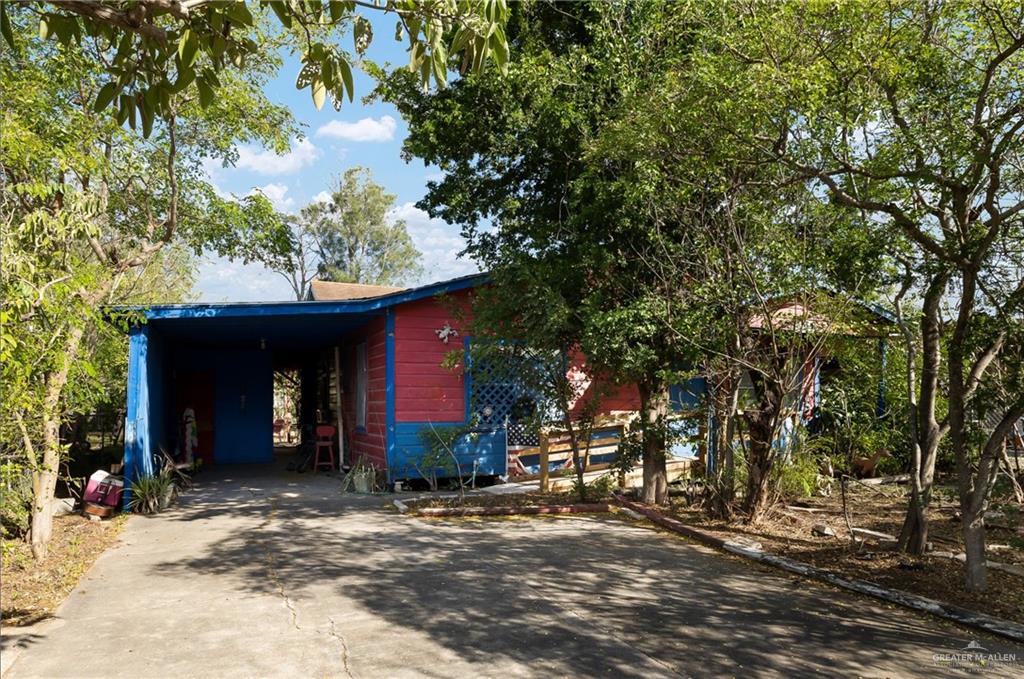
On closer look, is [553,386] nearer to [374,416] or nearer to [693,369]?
[693,369]

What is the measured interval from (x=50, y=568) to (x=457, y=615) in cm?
422

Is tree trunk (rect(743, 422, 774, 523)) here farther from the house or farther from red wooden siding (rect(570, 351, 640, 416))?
red wooden siding (rect(570, 351, 640, 416))

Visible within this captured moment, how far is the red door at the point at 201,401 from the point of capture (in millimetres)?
17422

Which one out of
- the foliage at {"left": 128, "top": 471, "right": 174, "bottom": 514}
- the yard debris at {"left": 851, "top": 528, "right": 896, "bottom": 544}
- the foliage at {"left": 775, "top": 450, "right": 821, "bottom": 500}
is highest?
the foliage at {"left": 775, "top": 450, "right": 821, "bottom": 500}

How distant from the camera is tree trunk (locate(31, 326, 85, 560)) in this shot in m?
6.92

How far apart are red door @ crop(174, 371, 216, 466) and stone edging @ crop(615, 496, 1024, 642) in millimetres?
12724

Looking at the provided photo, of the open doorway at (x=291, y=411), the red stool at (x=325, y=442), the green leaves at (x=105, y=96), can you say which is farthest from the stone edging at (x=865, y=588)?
the open doorway at (x=291, y=411)

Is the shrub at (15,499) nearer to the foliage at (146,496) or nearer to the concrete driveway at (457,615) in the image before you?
the concrete driveway at (457,615)

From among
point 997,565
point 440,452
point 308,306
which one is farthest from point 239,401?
point 997,565

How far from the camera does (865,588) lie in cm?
593

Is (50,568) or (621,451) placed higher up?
Answer: (621,451)

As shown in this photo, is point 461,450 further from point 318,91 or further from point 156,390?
point 318,91

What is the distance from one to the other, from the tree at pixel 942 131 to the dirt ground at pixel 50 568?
6.78 meters

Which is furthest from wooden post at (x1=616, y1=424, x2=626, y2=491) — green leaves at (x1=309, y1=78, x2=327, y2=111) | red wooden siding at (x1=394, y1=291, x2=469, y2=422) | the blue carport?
green leaves at (x1=309, y1=78, x2=327, y2=111)
